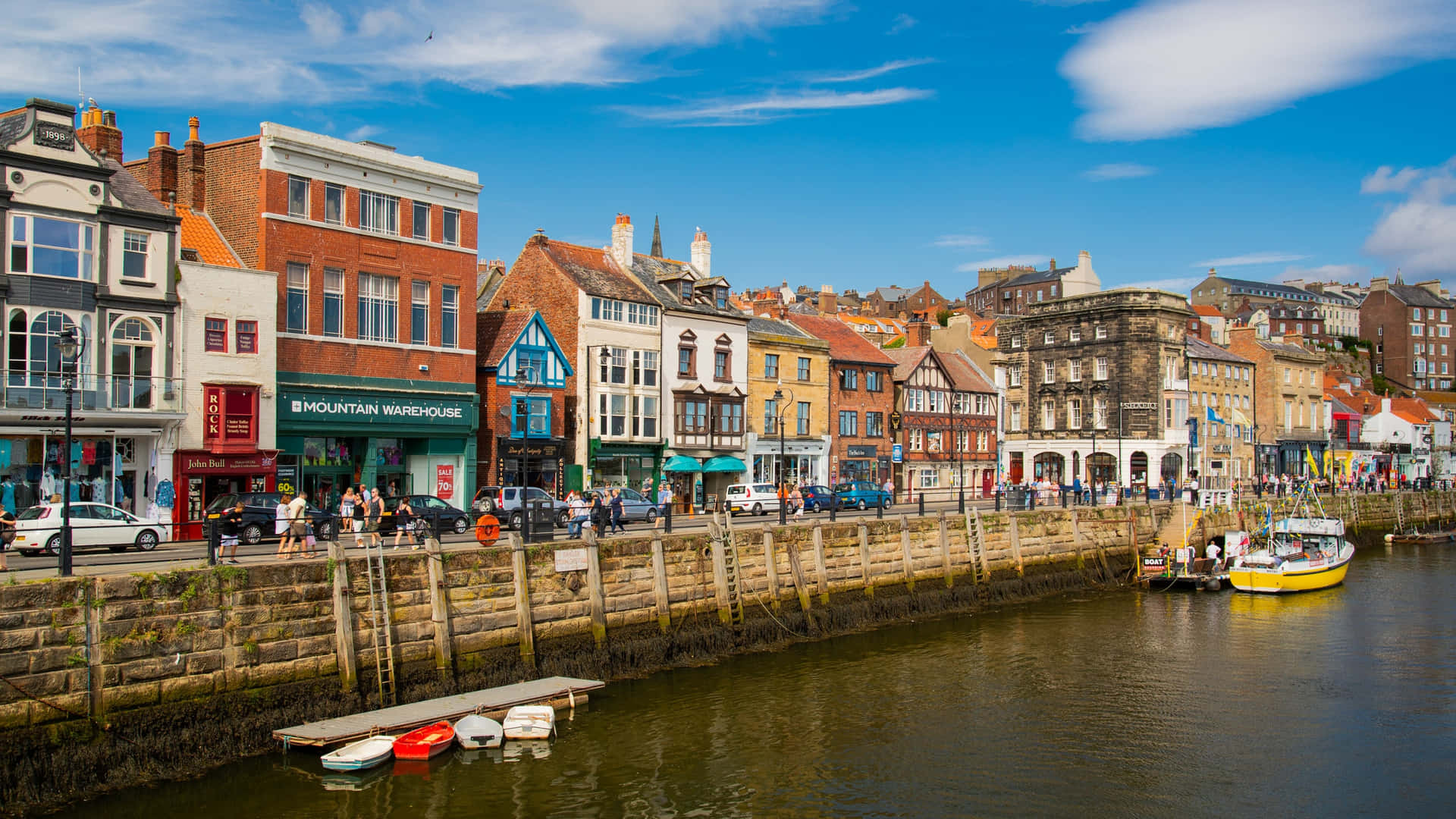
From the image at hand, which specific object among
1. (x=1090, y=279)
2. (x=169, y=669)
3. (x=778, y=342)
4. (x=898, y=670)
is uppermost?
(x=1090, y=279)

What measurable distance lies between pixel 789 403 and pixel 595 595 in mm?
36943

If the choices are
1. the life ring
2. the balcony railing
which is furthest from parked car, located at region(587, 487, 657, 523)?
the balcony railing

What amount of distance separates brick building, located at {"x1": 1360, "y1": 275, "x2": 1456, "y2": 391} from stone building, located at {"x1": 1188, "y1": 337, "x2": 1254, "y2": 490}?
68.4 m

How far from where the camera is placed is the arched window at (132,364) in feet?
110

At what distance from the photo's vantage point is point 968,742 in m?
22.8

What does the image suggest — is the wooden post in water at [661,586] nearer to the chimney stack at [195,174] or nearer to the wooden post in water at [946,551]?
→ the wooden post in water at [946,551]

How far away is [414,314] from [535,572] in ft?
65.6

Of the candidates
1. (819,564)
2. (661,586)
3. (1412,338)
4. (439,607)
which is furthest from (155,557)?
(1412,338)

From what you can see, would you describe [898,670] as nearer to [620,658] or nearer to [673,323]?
[620,658]

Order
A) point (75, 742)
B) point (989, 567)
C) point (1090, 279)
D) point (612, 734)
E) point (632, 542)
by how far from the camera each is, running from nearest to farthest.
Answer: point (75, 742), point (612, 734), point (632, 542), point (989, 567), point (1090, 279)

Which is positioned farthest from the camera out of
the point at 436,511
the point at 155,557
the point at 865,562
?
the point at 865,562

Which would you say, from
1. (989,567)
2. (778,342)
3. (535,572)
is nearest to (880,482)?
(778,342)

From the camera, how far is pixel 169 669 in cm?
1970

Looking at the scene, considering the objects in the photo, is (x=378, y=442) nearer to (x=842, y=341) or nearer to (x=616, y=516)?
(x=616, y=516)
